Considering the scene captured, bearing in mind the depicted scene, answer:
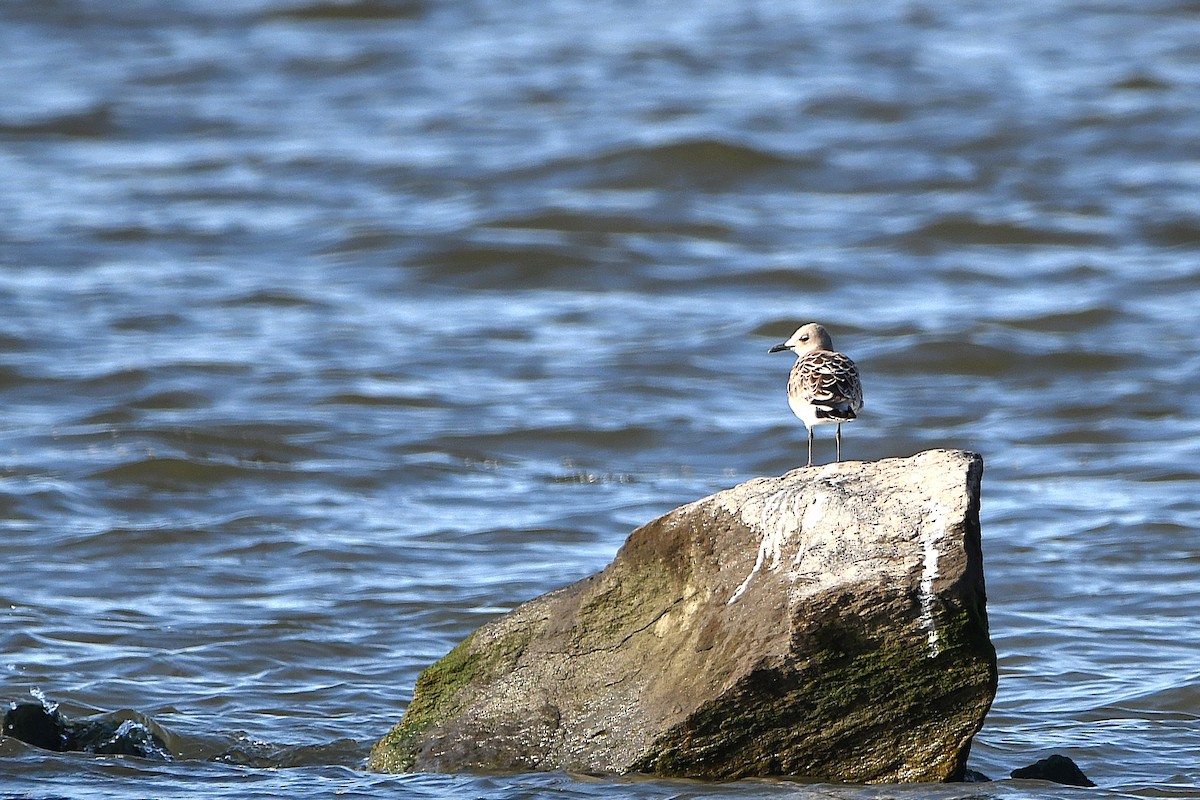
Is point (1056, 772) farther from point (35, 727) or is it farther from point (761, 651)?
point (35, 727)

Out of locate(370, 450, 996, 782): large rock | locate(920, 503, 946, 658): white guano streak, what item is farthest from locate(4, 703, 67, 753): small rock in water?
locate(920, 503, 946, 658): white guano streak

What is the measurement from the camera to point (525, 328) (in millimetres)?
13570

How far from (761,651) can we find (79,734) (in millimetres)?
2521

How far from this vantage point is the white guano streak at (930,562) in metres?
4.95

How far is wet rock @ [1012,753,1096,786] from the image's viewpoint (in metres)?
5.69

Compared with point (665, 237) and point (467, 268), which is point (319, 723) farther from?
point (665, 237)

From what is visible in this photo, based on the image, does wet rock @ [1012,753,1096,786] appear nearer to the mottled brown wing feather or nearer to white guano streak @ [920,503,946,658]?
white guano streak @ [920,503,946,658]

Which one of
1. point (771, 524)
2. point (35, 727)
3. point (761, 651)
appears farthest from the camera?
point (35, 727)

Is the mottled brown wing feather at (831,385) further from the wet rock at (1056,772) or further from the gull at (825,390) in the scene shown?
the wet rock at (1056,772)

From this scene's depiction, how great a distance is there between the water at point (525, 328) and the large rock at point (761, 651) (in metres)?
0.14

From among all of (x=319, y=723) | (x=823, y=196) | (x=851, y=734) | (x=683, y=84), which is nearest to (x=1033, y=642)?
(x=851, y=734)

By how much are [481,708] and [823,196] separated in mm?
12194

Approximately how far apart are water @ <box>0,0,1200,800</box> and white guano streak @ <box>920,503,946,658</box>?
23.3 inches

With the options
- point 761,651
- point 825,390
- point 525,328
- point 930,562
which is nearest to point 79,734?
point 761,651
